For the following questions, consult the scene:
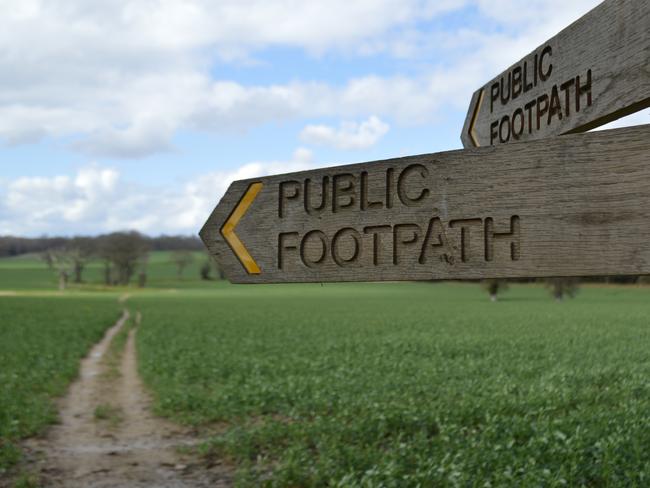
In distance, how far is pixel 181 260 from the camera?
116062 mm

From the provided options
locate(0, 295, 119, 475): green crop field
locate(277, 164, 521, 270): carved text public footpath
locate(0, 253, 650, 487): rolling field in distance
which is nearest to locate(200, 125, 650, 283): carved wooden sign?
locate(277, 164, 521, 270): carved text public footpath

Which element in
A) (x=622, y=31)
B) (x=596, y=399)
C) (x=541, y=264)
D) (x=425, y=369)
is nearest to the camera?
(x=541, y=264)

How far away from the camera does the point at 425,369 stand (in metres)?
11.9

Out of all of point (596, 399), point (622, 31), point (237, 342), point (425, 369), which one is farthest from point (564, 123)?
point (237, 342)

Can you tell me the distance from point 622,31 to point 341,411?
639cm

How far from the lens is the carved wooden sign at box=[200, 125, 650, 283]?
167 cm

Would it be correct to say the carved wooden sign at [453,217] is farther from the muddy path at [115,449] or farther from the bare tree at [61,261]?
the bare tree at [61,261]

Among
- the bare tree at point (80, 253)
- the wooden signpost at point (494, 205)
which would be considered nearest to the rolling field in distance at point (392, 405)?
the wooden signpost at point (494, 205)

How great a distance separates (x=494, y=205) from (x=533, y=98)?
1.11m

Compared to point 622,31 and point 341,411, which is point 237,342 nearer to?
point 341,411

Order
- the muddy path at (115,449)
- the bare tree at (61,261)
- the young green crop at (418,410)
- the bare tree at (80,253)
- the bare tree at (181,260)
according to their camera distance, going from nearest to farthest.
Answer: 1. the young green crop at (418,410)
2. the muddy path at (115,449)
3. the bare tree at (61,261)
4. the bare tree at (80,253)
5. the bare tree at (181,260)

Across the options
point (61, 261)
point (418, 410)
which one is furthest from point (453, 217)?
point (61, 261)

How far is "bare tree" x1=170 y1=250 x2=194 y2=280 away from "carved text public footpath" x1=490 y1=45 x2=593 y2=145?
374 feet

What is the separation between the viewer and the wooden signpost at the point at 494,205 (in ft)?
5.50
